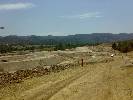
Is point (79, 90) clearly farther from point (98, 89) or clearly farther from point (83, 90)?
point (98, 89)

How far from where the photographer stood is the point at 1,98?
25.4 metres

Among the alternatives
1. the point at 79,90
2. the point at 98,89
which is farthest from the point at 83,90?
the point at 98,89

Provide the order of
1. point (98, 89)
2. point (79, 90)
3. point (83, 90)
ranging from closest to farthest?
point (83, 90), point (79, 90), point (98, 89)

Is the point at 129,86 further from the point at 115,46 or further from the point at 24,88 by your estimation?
the point at 115,46

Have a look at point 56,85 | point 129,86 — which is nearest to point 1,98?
point 56,85

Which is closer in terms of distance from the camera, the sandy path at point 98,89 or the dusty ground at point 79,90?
the sandy path at point 98,89

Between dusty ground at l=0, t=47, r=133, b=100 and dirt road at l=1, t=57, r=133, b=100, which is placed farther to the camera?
dusty ground at l=0, t=47, r=133, b=100

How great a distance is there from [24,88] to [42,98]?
597 cm

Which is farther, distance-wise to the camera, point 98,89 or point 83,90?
point 98,89

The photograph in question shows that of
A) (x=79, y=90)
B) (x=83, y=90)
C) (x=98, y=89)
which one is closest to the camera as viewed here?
(x=83, y=90)

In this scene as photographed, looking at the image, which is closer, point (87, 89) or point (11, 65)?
point (87, 89)

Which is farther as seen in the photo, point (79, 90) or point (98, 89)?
point (98, 89)

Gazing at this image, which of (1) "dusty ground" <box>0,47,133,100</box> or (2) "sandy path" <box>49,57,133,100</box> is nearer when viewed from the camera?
(2) "sandy path" <box>49,57,133,100</box>

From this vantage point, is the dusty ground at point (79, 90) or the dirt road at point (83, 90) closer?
the dirt road at point (83, 90)
